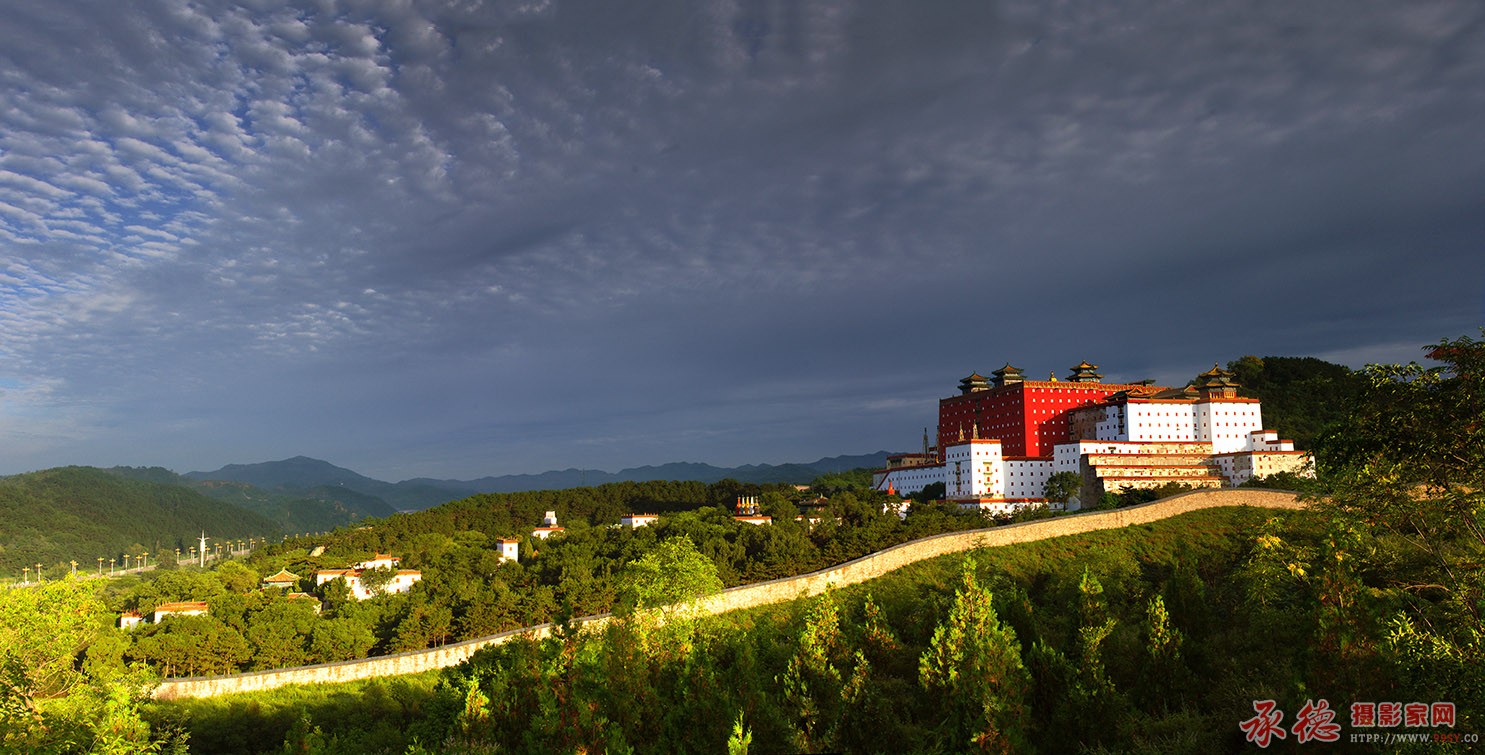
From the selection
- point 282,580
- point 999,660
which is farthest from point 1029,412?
point 282,580

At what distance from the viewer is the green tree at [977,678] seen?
34.6 feet

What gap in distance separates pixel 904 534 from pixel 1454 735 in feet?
117

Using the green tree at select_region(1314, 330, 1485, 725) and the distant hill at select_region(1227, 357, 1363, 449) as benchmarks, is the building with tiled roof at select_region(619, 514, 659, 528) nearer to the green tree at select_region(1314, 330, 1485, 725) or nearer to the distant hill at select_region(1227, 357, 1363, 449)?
the distant hill at select_region(1227, 357, 1363, 449)

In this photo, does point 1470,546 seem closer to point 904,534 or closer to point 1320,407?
point 904,534

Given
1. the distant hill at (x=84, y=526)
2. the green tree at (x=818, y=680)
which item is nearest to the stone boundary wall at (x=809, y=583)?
the green tree at (x=818, y=680)

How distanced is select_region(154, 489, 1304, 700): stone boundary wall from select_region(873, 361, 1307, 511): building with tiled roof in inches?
350

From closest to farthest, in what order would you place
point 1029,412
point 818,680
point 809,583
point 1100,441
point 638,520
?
1. point 818,680
2. point 809,583
3. point 1100,441
4. point 1029,412
5. point 638,520

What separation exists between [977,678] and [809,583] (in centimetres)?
2481

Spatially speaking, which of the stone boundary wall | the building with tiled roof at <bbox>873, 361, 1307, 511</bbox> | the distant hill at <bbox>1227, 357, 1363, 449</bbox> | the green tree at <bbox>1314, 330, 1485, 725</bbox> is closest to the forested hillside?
the green tree at <bbox>1314, 330, 1485, 725</bbox>

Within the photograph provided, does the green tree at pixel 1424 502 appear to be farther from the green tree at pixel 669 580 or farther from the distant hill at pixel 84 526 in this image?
the distant hill at pixel 84 526

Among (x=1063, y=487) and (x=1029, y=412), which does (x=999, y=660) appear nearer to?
(x=1063, y=487)

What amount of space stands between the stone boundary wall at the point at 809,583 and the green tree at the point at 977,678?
467 inches

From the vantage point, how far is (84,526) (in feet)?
516

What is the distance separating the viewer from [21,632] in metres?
24.0
